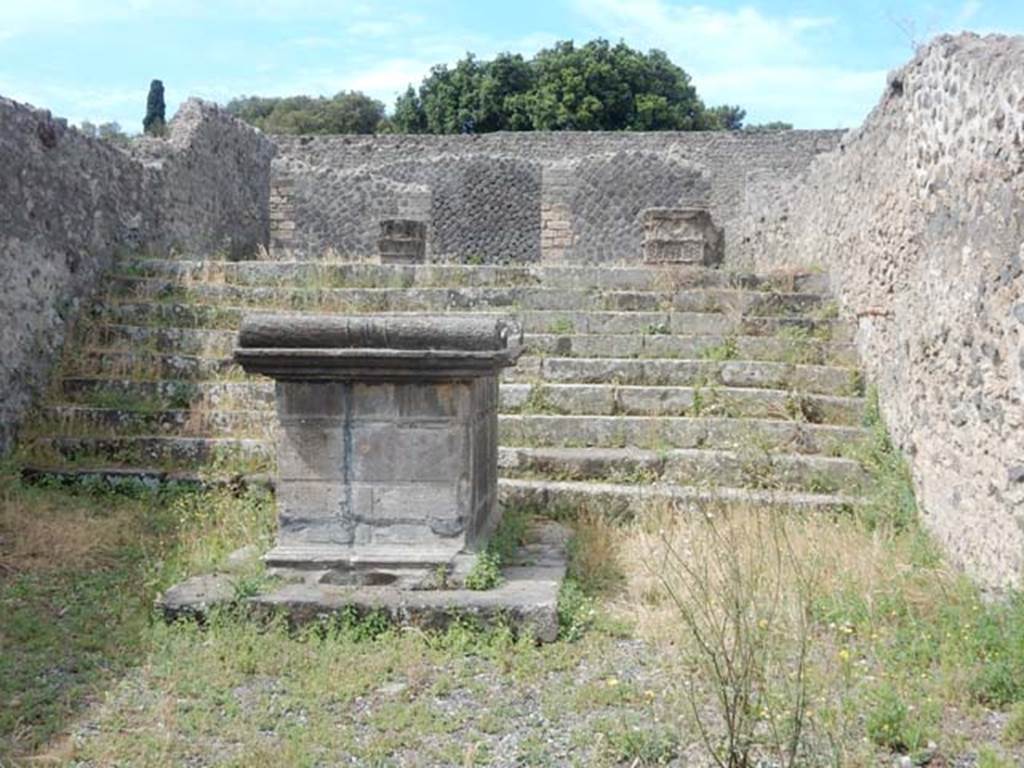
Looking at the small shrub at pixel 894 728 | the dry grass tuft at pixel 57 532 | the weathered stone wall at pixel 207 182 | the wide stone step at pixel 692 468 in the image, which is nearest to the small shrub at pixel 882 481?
the wide stone step at pixel 692 468

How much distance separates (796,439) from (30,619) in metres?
4.88

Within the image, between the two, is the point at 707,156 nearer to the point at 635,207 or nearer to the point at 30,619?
the point at 635,207

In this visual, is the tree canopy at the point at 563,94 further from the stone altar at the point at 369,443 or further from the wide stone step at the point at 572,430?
the stone altar at the point at 369,443

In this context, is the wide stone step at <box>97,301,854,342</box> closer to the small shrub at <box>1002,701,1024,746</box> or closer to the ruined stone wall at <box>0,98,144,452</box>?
the ruined stone wall at <box>0,98,144,452</box>

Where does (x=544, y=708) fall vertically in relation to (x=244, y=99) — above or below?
below

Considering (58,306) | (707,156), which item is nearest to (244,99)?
(707,156)

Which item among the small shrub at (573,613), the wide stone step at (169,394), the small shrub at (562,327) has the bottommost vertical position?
the small shrub at (573,613)

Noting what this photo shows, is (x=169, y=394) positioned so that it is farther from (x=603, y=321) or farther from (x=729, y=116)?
(x=729, y=116)

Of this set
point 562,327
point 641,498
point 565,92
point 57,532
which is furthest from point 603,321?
point 565,92

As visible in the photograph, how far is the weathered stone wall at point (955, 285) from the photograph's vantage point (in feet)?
17.3

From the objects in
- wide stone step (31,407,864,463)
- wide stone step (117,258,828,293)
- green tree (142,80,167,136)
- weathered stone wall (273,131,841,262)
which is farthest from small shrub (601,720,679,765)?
green tree (142,80,167,136)

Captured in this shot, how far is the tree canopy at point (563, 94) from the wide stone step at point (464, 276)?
29101 mm

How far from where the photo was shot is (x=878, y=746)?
3.71 m

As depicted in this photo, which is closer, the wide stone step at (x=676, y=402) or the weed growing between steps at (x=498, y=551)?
the weed growing between steps at (x=498, y=551)
